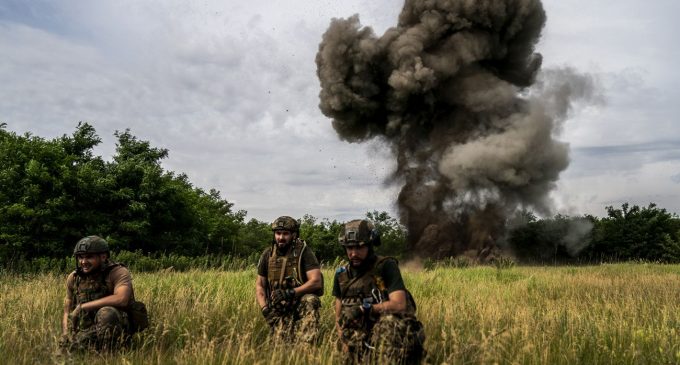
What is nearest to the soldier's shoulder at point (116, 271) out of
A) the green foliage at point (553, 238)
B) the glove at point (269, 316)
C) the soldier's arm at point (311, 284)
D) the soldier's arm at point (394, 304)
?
the glove at point (269, 316)

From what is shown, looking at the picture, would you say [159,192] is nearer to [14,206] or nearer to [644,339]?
[14,206]

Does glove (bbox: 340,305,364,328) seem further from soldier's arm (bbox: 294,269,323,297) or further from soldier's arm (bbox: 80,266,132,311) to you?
soldier's arm (bbox: 80,266,132,311)

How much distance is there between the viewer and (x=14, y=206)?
2236 cm

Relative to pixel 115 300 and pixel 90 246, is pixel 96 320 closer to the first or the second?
pixel 115 300

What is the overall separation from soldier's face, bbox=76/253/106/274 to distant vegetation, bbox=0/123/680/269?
935 cm

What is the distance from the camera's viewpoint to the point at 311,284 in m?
5.49

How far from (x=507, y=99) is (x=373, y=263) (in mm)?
32695

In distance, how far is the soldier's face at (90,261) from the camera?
5.12 meters

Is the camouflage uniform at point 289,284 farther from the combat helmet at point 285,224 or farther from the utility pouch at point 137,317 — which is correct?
the utility pouch at point 137,317

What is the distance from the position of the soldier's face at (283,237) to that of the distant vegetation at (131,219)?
927cm

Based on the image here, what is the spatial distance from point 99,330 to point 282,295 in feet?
5.83

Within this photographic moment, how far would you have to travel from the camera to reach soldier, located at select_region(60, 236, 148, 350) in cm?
488

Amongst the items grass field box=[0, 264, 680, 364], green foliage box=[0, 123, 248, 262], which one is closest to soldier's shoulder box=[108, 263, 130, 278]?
grass field box=[0, 264, 680, 364]

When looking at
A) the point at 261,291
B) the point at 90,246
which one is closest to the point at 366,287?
the point at 261,291
